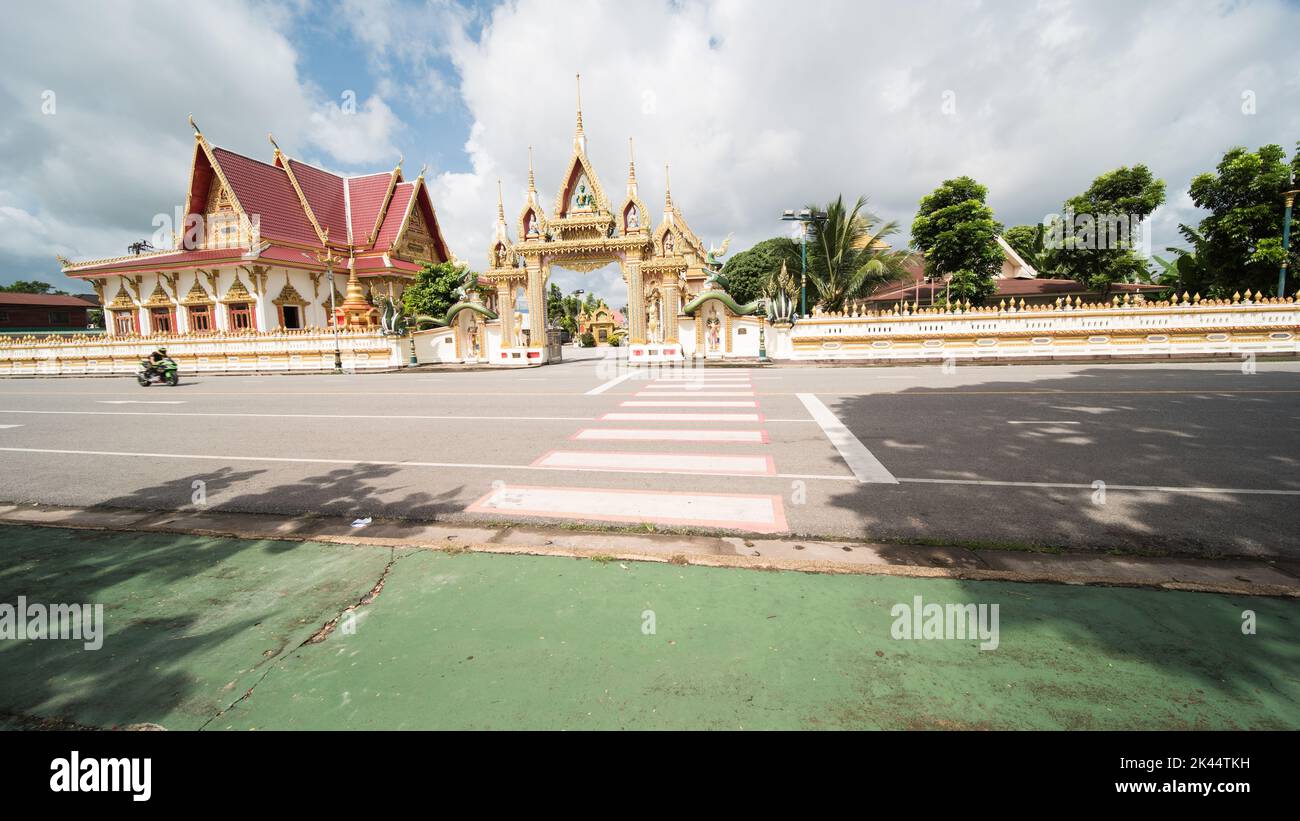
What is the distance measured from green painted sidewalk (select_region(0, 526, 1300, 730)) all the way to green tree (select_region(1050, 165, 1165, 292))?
1453 inches

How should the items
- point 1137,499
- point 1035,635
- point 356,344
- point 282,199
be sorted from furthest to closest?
1. point 282,199
2. point 356,344
3. point 1137,499
4. point 1035,635

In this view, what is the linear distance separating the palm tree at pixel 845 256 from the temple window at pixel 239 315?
105 ft

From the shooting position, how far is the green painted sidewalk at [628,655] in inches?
86.0

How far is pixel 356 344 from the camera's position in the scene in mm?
25203

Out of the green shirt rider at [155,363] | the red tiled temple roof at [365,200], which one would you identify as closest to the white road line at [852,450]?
the green shirt rider at [155,363]

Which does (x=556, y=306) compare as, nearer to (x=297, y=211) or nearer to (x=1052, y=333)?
(x=297, y=211)

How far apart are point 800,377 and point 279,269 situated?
31398 millimetres

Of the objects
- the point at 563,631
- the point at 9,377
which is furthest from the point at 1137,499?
the point at 9,377

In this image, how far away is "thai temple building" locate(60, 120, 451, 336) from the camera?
30953 millimetres

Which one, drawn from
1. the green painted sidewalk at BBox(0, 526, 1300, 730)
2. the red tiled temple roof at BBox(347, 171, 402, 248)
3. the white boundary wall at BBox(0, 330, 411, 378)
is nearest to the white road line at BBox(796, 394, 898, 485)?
the green painted sidewalk at BBox(0, 526, 1300, 730)

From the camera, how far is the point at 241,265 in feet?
100

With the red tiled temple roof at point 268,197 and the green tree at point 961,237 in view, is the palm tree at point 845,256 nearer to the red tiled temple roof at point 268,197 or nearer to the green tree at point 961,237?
the green tree at point 961,237
